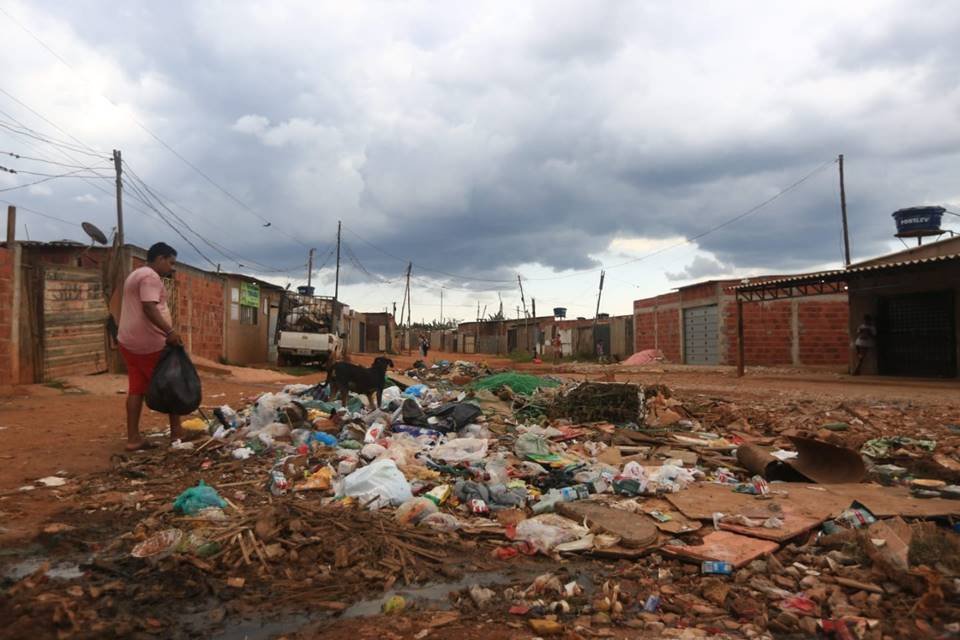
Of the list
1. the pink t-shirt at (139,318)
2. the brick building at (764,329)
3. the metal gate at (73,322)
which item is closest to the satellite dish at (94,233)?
the metal gate at (73,322)

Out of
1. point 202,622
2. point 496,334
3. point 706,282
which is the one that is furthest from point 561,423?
point 496,334

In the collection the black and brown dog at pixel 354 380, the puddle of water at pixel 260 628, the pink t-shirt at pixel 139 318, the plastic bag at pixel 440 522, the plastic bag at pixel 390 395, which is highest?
the pink t-shirt at pixel 139 318

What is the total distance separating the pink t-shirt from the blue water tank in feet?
68.9

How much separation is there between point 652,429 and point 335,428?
337 cm

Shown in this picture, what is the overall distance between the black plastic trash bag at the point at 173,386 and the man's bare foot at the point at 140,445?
1.12ft

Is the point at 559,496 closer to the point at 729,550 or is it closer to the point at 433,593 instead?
the point at 729,550

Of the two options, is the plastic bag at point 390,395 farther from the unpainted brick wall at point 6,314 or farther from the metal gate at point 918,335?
the metal gate at point 918,335

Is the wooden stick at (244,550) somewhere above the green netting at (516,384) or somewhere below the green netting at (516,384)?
below

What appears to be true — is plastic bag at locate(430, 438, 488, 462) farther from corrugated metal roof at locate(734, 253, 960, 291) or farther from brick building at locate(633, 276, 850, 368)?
brick building at locate(633, 276, 850, 368)

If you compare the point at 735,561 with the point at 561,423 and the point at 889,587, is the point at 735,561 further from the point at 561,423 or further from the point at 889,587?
the point at 561,423

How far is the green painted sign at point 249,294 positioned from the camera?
20531 mm

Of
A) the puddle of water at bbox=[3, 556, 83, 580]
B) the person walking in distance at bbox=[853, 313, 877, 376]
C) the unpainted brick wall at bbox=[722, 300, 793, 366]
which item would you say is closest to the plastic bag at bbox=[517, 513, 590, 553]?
the puddle of water at bbox=[3, 556, 83, 580]

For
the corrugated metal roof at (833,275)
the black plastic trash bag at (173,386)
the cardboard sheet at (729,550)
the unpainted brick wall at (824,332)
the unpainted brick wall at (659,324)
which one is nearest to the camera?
the cardboard sheet at (729,550)

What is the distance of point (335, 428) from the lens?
579 cm
